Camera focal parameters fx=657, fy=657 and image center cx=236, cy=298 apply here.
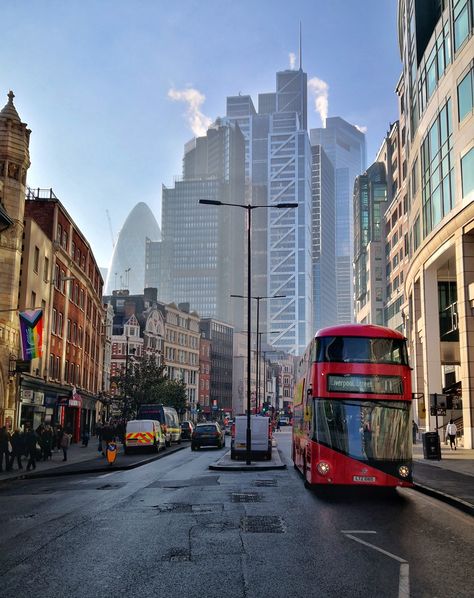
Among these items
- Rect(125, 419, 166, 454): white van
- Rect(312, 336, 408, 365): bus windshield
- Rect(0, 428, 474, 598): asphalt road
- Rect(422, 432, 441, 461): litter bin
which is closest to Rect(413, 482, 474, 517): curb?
Rect(0, 428, 474, 598): asphalt road

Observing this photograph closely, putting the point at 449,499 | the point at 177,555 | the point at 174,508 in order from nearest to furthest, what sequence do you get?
1. the point at 177,555
2. the point at 174,508
3. the point at 449,499

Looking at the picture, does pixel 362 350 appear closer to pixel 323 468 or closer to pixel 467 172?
pixel 323 468

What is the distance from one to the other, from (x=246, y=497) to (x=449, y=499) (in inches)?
194

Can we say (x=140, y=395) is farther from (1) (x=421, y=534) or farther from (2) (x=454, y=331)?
(1) (x=421, y=534)

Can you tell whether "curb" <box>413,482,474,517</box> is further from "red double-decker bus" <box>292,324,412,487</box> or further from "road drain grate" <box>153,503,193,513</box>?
"road drain grate" <box>153,503,193,513</box>

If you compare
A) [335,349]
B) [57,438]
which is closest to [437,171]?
[335,349]

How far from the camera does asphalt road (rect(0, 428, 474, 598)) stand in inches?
303

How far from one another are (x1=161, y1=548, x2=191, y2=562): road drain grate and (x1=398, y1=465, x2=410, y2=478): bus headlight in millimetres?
7643

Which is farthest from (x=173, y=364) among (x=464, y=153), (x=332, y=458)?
(x=332, y=458)

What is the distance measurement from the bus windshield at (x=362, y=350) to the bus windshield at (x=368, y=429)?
A: 103 centimetres

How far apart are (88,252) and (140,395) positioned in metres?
13.9

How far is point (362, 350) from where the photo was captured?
16266 mm

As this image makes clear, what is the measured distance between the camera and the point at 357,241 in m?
118

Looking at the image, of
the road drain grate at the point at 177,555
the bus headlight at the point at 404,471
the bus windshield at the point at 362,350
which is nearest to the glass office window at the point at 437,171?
the bus windshield at the point at 362,350
